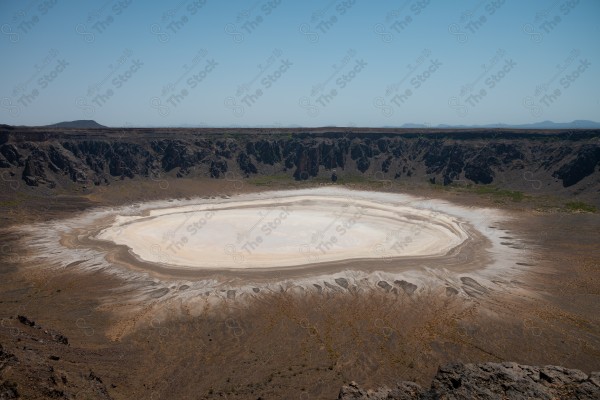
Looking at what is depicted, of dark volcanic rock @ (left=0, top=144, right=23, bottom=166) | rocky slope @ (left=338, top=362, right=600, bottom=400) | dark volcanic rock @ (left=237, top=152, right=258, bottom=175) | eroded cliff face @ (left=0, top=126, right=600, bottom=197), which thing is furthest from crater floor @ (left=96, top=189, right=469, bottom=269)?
dark volcanic rock @ (left=0, top=144, right=23, bottom=166)

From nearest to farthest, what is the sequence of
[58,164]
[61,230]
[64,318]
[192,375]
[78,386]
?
1. [78,386]
2. [192,375]
3. [64,318]
4. [61,230]
5. [58,164]

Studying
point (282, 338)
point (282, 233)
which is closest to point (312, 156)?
point (282, 233)

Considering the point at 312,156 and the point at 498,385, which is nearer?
the point at 498,385

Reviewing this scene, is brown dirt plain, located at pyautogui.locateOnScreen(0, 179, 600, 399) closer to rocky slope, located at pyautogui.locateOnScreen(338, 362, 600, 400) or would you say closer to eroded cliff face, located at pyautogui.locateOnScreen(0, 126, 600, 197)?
rocky slope, located at pyautogui.locateOnScreen(338, 362, 600, 400)

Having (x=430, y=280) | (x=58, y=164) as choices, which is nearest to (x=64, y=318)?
(x=430, y=280)

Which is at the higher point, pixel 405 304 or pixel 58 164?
pixel 58 164

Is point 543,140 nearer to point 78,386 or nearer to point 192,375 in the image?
point 192,375

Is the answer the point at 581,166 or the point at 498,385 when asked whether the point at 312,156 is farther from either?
the point at 498,385

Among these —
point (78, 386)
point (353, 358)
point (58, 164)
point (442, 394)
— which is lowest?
point (353, 358)

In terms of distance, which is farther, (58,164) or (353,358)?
(58,164)
